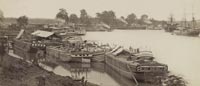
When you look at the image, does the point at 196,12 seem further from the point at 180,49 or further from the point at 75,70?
the point at 75,70

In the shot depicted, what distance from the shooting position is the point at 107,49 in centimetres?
680

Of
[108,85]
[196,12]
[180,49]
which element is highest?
[196,12]

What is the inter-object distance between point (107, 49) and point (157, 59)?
1.57m

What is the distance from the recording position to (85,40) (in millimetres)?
6953

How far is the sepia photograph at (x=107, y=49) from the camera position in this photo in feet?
12.7

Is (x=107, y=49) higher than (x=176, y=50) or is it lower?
lower

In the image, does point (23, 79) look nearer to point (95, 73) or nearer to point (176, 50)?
point (176, 50)

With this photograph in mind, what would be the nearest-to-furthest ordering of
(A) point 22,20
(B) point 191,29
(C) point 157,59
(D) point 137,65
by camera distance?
(A) point 22,20, (D) point 137,65, (C) point 157,59, (B) point 191,29

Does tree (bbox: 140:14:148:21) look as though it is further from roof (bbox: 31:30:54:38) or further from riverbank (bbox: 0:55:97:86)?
roof (bbox: 31:30:54:38)

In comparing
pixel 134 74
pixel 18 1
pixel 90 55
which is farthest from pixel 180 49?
pixel 90 55

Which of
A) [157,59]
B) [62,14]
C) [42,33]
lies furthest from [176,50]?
[42,33]

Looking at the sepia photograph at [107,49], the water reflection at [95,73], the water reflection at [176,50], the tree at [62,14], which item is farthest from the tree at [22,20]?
the water reflection at [176,50]

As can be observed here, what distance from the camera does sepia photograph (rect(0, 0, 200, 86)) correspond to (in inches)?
152

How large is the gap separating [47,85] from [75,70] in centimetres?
224
